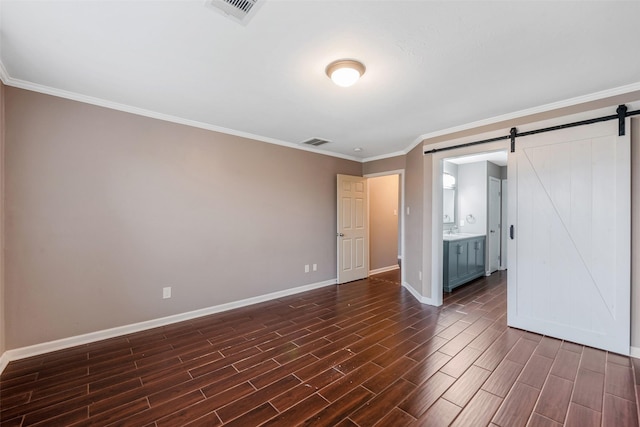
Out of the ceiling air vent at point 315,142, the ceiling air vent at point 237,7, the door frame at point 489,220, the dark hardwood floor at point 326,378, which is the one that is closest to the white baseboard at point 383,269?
the door frame at point 489,220

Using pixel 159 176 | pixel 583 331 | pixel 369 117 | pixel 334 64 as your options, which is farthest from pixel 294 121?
pixel 583 331

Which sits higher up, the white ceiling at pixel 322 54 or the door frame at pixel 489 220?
the white ceiling at pixel 322 54

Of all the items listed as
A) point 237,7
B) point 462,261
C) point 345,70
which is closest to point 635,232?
point 462,261

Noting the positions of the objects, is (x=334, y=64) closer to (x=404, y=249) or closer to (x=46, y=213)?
(x=46, y=213)

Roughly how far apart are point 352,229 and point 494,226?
336 cm

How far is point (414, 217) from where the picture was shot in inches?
170

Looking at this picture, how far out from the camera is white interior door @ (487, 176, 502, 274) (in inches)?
225

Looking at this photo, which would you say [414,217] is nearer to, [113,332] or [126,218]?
[126,218]

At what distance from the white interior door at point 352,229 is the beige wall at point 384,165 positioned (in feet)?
0.88

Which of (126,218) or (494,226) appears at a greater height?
(126,218)

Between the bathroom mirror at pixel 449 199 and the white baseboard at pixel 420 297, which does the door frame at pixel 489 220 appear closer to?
the bathroom mirror at pixel 449 199

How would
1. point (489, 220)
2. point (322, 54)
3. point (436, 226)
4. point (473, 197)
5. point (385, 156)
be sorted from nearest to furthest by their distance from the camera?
point (322, 54) < point (436, 226) < point (385, 156) < point (489, 220) < point (473, 197)

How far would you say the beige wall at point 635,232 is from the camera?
2.43 metres

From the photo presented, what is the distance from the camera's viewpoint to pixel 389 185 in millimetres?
6328
